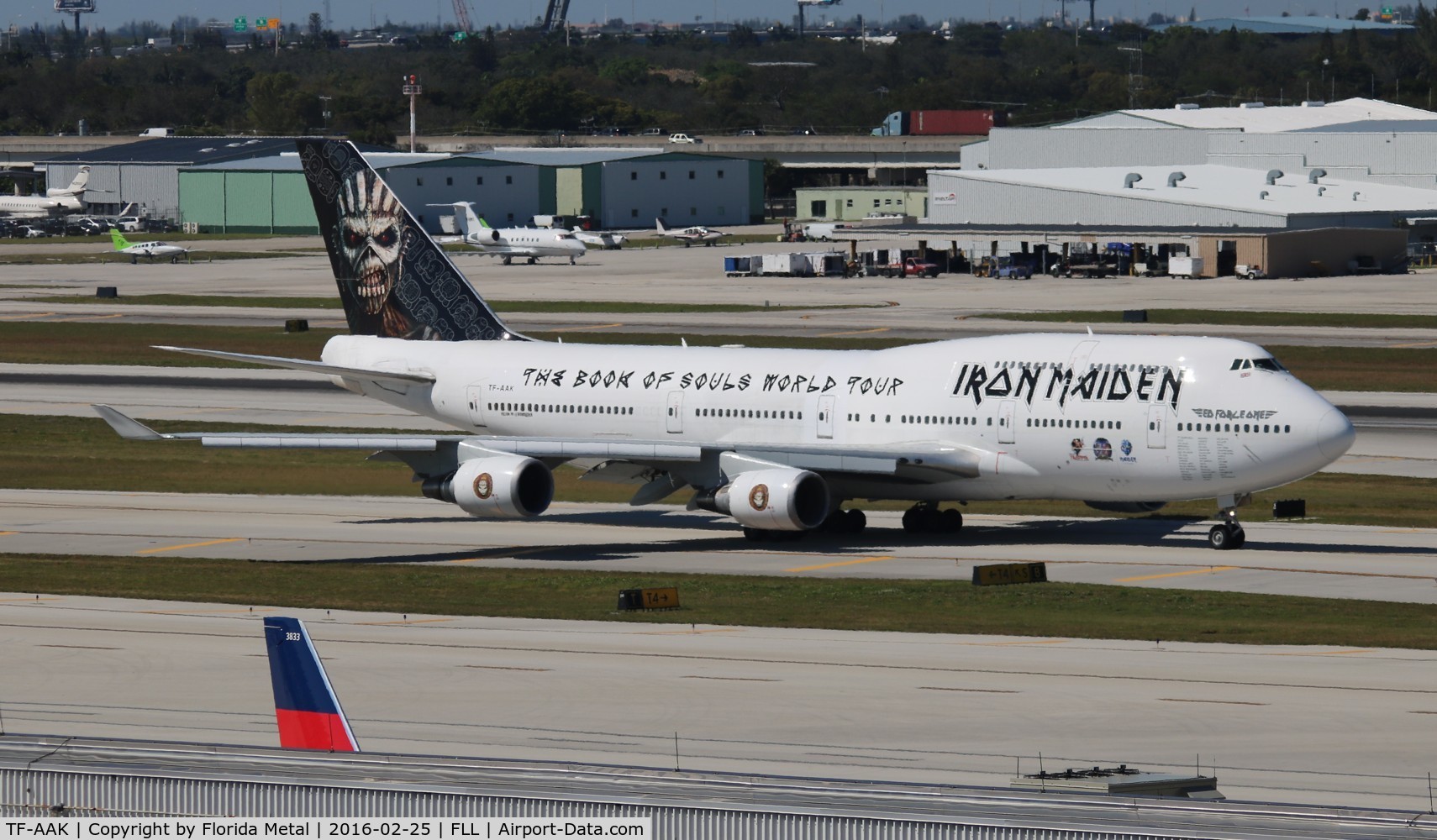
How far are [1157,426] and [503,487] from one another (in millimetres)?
15623

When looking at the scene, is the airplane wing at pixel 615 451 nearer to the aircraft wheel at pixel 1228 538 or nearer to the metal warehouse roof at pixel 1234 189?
the aircraft wheel at pixel 1228 538

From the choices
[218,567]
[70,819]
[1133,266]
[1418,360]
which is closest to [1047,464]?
[218,567]

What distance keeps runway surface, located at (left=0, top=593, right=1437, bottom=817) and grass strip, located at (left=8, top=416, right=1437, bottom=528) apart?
63.6 feet

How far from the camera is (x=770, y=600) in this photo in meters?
44.9

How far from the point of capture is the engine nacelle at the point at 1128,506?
168 feet

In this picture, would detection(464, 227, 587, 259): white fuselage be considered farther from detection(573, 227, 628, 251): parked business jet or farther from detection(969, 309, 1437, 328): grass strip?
detection(969, 309, 1437, 328): grass strip

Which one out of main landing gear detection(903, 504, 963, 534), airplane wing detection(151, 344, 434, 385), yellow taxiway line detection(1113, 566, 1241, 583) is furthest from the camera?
airplane wing detection(151, 344, 434, 385)

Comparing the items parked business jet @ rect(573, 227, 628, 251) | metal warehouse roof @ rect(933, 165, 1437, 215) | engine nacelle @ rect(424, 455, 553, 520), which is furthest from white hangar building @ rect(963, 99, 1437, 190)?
engine nacelle @ rect(424, 455, 553, 520)

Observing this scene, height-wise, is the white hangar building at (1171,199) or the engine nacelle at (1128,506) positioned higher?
the white hangar building at (1171,199)

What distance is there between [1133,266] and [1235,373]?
107941mm

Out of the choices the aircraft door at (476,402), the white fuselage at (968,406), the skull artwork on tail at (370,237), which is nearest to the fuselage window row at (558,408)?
the white fuselage at (968,406)

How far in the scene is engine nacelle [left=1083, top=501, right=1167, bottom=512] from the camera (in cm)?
5131

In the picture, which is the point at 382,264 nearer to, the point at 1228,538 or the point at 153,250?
the point at 1228,538

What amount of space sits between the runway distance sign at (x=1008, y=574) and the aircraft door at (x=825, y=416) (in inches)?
305
